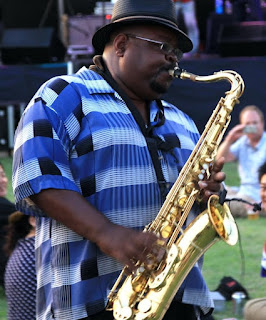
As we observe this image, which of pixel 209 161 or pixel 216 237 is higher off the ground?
pixel 209 161

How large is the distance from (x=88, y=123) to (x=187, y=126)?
73 cm

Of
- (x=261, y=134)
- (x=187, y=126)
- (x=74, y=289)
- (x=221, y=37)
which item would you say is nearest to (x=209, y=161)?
(x=187, y=126)

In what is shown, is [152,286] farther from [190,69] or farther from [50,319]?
[190,69]

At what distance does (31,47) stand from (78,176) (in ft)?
41.3

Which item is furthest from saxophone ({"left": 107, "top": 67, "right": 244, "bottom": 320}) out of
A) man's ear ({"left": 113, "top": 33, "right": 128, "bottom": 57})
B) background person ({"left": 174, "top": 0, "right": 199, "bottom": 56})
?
background person ({"left": 174, "top": 0, "right": 199, "bottom": 56})

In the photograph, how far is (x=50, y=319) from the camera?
3369mm

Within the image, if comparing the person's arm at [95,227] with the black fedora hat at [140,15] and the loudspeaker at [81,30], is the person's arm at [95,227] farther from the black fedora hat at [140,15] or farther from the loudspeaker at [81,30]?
the loudspeaker at [81,30]

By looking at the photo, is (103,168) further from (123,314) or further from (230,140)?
(230,140)

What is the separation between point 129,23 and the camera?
11.9 ft

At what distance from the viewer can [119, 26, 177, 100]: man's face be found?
357 centimetres

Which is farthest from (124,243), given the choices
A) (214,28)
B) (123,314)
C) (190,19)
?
(214,28)

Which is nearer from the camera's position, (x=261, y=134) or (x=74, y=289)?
(x=74, y=289)

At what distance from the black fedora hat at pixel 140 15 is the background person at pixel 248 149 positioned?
6148 millimetres

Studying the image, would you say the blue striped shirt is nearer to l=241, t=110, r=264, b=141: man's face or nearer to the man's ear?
the man's ear
